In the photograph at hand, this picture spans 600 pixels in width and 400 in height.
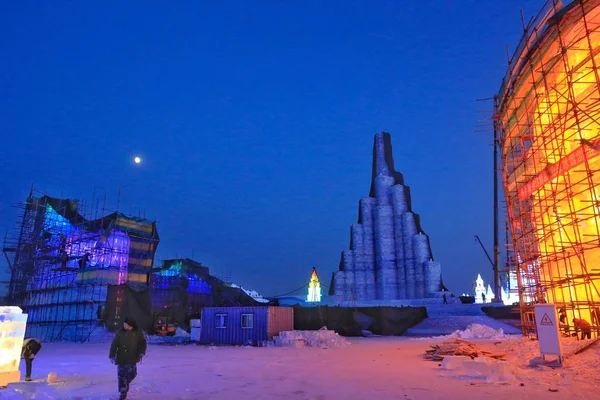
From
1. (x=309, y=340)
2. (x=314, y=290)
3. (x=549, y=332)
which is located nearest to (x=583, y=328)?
(x=549, y=332)

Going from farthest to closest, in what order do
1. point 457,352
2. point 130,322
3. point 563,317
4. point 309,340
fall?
point 309,340 → point 563,317 → point 457,352 → point 130,322

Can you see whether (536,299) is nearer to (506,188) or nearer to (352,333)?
(506,188)

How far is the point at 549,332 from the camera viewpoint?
11.6 m

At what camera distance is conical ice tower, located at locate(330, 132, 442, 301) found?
53375 millimetres

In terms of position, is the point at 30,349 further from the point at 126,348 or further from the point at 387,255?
the point at 387,255

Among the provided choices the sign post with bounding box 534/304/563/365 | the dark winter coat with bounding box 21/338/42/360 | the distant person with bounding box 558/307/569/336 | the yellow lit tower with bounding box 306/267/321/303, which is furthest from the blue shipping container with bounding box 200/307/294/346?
the yellow lit tower with bounding box 306/267/321/303

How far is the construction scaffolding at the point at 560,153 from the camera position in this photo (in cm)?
1527

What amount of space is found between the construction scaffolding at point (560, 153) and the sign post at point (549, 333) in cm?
407

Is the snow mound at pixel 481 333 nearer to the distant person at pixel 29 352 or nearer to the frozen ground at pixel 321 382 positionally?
the frozen ground at pixel 321 382

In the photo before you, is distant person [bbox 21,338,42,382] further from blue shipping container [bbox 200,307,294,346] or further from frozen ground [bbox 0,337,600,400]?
blue shipping container [bbox 200,307,294,346]

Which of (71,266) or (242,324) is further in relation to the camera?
(71,266)

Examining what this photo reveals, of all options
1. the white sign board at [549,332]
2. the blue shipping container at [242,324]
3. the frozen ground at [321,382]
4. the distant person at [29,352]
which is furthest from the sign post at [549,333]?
the blue shipping container at [242,324]

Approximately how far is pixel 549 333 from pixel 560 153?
27.5 feet

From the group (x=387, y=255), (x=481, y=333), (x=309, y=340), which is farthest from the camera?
(x=387, y=255)
